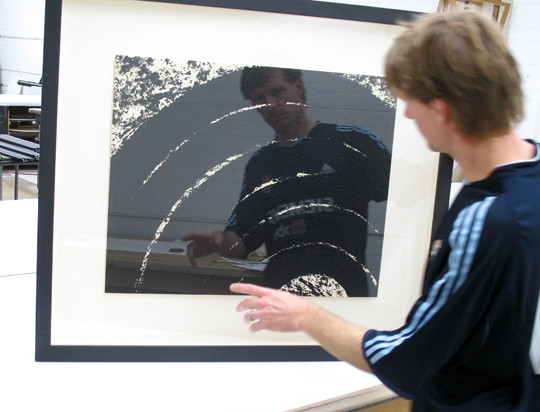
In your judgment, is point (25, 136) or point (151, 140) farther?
point (25, 136)

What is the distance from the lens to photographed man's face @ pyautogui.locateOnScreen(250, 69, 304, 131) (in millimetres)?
847

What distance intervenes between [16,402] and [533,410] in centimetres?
78

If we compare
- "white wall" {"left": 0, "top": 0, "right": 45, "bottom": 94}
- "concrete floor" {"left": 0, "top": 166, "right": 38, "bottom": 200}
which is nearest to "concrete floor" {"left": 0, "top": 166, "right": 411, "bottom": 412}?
"concrete floor" {"left": 0, "top": 166, "right": 38, "bottom": 200}

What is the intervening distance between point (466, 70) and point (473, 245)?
22cm

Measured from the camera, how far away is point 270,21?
82 centimetres

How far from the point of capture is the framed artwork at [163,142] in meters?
0.79

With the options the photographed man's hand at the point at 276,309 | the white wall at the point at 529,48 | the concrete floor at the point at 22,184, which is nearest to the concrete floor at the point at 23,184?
the concrete floor at the point at 22,184

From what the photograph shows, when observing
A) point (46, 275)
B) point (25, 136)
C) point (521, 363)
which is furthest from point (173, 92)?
Answer: point (25, 136)

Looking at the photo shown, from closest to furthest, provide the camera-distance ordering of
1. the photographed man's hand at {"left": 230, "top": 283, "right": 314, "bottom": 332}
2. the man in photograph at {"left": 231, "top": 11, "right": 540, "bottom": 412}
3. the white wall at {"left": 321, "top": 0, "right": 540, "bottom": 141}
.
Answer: the man in photograph at {"left": 231, "top": 11, "right": 540, "bottom": 412}
the photographed man's hand at {"left": 230, "top": 283, "right": 314, "bottom": 332}
the white wall at {"left": 321, "top": 0, "right": 540, "bottom": 141}

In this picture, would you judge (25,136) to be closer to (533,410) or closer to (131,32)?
(131,32)

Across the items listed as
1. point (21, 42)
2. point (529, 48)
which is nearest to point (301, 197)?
point (529, 48)

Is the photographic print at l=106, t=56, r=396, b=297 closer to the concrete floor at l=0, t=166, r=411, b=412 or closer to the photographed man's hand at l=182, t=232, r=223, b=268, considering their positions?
the photographed man's hand at l=182, t=232, r=223, b=268

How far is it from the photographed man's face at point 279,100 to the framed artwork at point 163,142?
0.02 meters

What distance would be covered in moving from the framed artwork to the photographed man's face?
19mm
